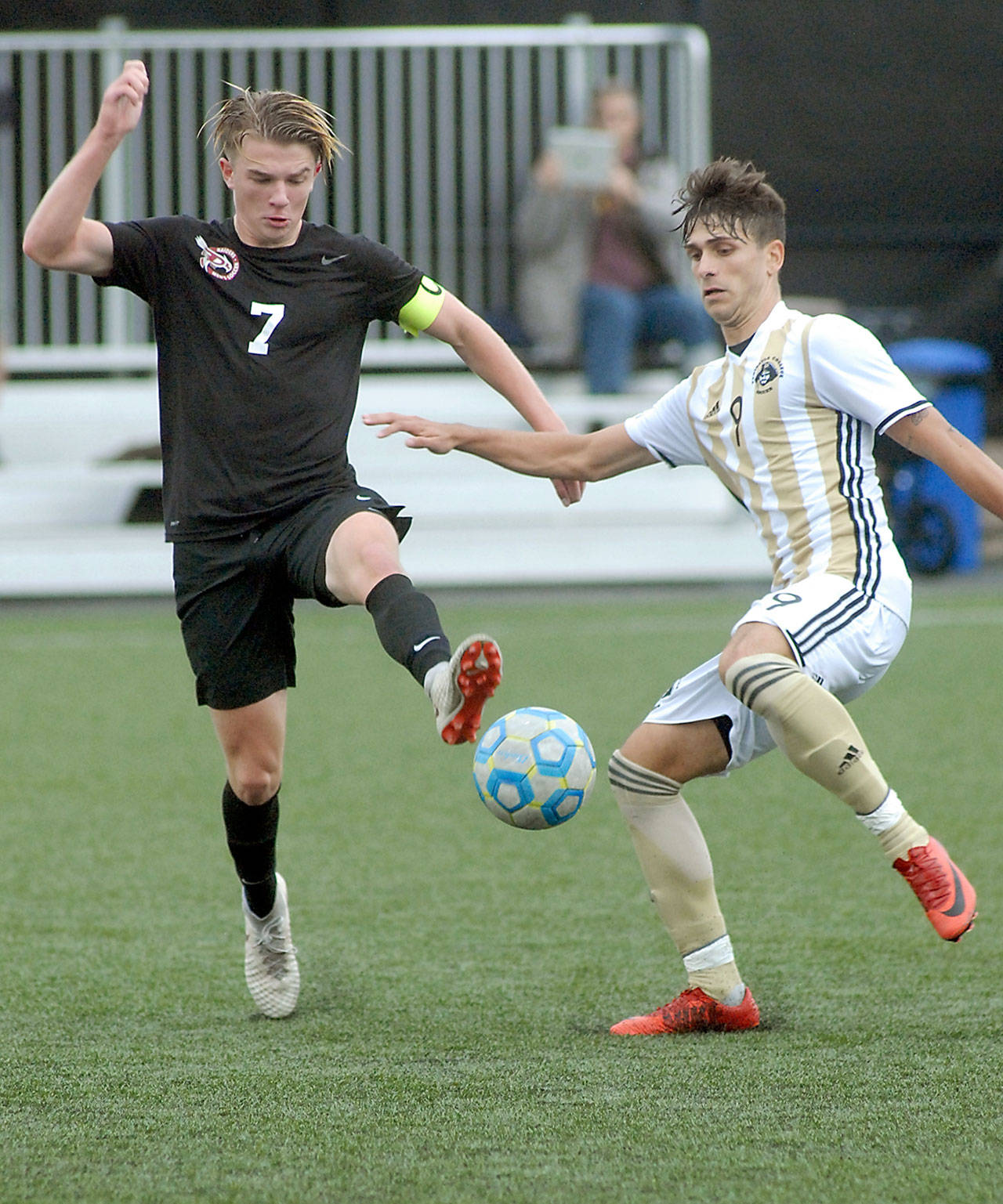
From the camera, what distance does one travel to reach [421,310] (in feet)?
13.6

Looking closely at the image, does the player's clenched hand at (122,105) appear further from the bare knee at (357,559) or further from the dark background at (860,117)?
the dark background at (860,117)

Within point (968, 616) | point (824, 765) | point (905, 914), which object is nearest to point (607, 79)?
point (968, 616)

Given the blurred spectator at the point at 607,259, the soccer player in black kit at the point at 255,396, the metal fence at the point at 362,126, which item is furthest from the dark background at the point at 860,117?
the soccer player in black kit at the point at 255,396

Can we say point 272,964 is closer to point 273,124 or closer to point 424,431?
point 424,431

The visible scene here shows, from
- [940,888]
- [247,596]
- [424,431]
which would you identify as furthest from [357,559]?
[940,888]

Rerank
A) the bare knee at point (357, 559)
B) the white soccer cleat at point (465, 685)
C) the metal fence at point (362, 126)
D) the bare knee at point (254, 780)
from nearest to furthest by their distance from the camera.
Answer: the white soccer cleat at point (465, 685) < the bare knee at point (357, 559) < the bare knee at point (254, 780) < the metal fence at point (362, 126)

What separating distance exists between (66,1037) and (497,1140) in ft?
3.76

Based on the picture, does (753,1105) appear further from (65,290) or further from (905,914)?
(65,290)

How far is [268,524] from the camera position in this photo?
12.8 ft

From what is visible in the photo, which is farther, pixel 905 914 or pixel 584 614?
pixel 584 614

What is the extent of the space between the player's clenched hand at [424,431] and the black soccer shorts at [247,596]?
0.50ft

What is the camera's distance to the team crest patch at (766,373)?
375 centimetres

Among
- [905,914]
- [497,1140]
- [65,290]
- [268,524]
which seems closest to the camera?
[497,1140]

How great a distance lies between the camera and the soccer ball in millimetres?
3557
